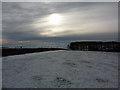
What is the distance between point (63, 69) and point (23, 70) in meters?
1.31

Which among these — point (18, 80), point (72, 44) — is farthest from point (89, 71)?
point (72, 44)

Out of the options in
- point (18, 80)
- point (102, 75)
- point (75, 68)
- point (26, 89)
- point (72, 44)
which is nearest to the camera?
point (26, 89)

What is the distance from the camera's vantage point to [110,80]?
3.54 metres

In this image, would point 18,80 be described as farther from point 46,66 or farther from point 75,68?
point 75,68

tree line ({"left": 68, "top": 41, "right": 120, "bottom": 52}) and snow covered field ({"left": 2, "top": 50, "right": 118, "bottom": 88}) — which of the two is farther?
tree line ({"left": 68, "top": 41, "right": 120, "bottom": 52})

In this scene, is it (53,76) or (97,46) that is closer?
(53,76)

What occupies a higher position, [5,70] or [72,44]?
[72,44]

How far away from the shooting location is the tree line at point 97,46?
33.8 feet

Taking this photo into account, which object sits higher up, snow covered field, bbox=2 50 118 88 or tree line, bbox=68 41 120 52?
tree line, bbox=68 41 120 52

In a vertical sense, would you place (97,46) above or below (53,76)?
above

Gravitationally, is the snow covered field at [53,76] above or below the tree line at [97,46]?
below

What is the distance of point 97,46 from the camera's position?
1102cm

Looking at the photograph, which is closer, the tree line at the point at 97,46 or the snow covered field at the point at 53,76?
the snow covered field at the point at 53,76

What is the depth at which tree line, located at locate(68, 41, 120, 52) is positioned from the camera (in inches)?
405
